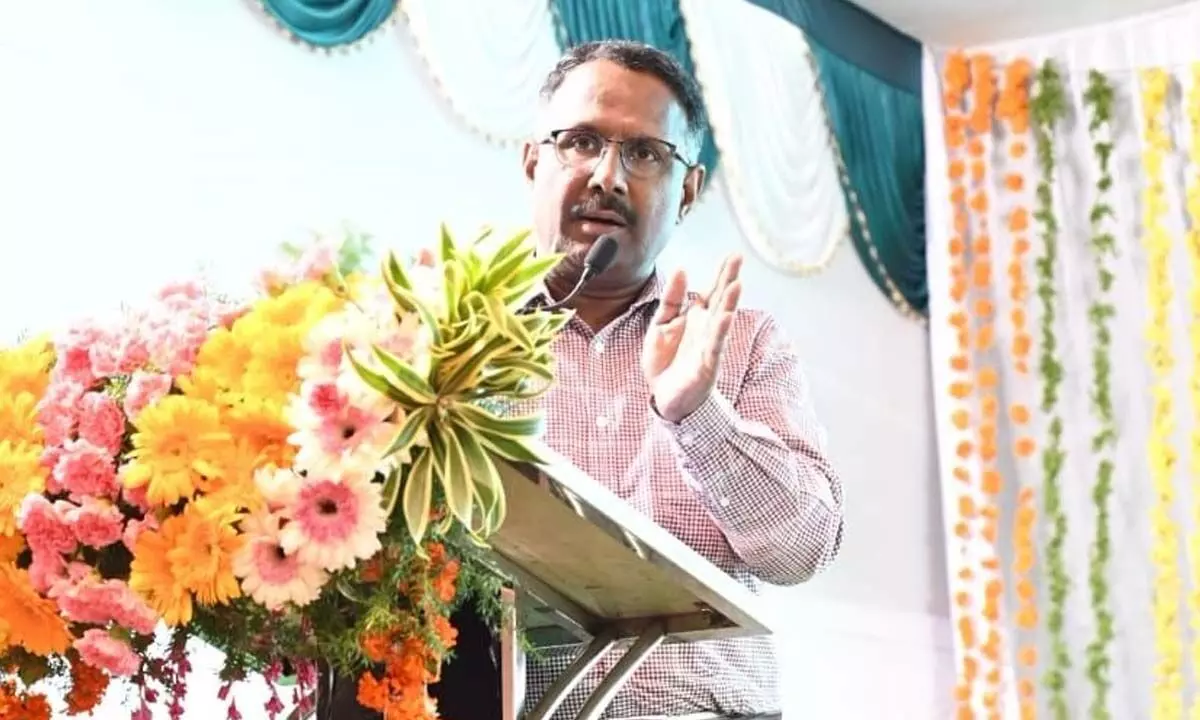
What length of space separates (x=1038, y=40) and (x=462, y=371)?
4.45m

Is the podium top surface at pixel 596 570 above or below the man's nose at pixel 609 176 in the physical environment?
below

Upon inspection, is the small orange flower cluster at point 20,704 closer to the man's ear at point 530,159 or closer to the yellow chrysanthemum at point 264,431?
the yellow chrysanthemum at point 264,431

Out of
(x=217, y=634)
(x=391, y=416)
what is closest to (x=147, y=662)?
(x=217, y=634)

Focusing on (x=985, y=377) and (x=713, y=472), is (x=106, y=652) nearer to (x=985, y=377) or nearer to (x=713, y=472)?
(x=713, y=472)

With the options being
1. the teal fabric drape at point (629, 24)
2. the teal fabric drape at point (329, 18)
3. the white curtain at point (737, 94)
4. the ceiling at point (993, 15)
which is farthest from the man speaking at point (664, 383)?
the ceiling at point (993, 15)

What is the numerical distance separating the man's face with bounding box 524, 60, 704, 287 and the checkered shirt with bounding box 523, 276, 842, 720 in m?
0.12

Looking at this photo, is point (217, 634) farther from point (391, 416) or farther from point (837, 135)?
point (837, 135)

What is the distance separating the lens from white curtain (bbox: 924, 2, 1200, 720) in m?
4.50

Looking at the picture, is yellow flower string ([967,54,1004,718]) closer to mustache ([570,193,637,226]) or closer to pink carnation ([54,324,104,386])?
mustache ([570,193,637,226])

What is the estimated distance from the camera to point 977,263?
4816mm

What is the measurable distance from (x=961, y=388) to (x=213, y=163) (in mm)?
2589

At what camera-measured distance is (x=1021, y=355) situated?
4.69 m

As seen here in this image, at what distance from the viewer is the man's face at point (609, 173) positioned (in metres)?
1.71

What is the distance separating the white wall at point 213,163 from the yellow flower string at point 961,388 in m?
0.50
